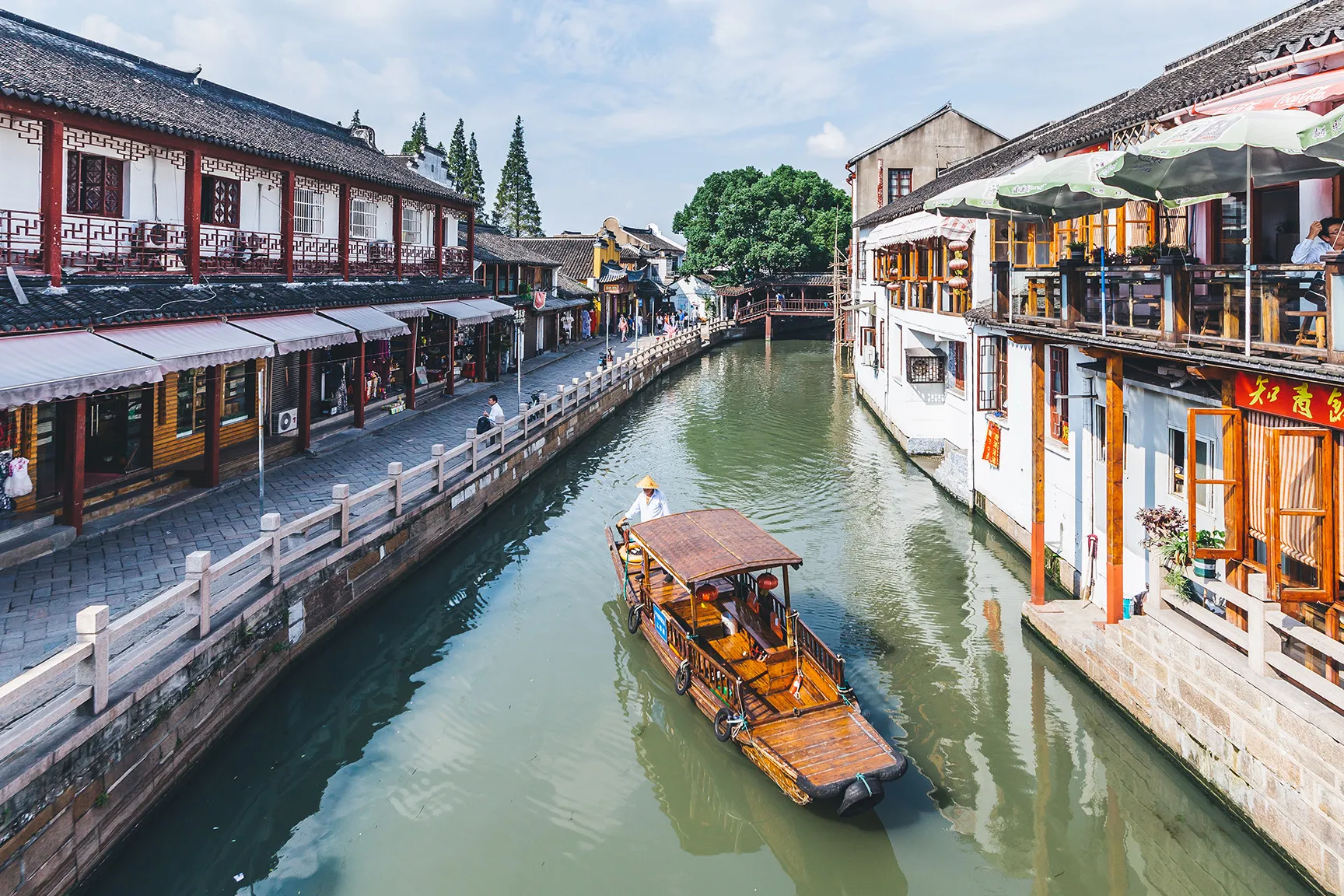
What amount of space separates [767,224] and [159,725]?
60.2m

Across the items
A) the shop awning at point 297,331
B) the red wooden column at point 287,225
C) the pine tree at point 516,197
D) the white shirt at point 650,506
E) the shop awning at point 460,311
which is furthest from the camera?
the pine tree at point 516,197

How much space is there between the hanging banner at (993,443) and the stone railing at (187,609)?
36.0ft

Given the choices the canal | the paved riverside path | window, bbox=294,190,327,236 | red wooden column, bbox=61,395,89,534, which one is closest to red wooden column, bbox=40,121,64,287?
red wooden column, bbox=61,395,89,534

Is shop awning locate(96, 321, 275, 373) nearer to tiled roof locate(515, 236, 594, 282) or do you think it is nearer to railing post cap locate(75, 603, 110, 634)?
railing post cap locate(75, 603, 110, 634)

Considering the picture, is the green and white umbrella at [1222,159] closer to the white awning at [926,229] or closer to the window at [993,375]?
the window at [993,375]

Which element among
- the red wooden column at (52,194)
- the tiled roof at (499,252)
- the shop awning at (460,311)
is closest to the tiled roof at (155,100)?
the red wooden column at (52,194)

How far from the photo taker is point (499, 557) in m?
17.9

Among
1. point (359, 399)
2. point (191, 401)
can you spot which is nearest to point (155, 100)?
point (191, 401)

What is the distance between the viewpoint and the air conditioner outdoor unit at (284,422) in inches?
770

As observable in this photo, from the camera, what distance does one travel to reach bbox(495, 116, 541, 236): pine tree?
253ft

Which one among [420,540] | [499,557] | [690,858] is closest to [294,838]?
[690,858]

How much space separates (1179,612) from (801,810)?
4.80 meters

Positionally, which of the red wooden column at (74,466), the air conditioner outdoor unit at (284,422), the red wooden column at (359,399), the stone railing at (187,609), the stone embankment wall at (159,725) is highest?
the red wooden column at (359,399)

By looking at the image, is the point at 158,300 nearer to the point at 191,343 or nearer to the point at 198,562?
the point at 191,343
